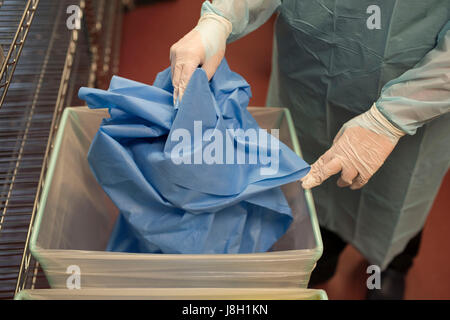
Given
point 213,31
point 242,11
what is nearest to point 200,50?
point 213,31

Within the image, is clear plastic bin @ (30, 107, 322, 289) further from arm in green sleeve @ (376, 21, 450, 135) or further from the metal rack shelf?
arm in green sleeve @ (376, 21, 450, 135)

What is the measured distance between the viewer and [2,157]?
1071mm

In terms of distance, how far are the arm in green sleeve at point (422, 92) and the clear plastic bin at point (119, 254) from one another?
0.22 m

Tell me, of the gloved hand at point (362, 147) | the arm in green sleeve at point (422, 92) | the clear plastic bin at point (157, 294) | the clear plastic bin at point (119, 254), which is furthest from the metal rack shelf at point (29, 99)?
the arm in green sleeve at point (422, 92)

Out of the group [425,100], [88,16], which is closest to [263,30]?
[88,16]

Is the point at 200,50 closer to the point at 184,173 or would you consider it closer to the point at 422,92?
the point at 184,173

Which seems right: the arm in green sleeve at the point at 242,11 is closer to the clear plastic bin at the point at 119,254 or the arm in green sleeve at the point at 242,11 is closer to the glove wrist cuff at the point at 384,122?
the clear plastic bin at the point at 119,254

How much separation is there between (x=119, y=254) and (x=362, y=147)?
55 cm

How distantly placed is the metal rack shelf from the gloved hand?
65 cm

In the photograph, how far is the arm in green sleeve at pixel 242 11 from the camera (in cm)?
93

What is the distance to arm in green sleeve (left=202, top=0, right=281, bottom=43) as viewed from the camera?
3.06 feet

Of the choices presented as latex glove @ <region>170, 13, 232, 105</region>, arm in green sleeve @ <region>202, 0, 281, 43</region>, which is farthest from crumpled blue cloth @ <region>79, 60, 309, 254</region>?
arm in green sleeve @ <region>202, 0, 281, 43</region>
